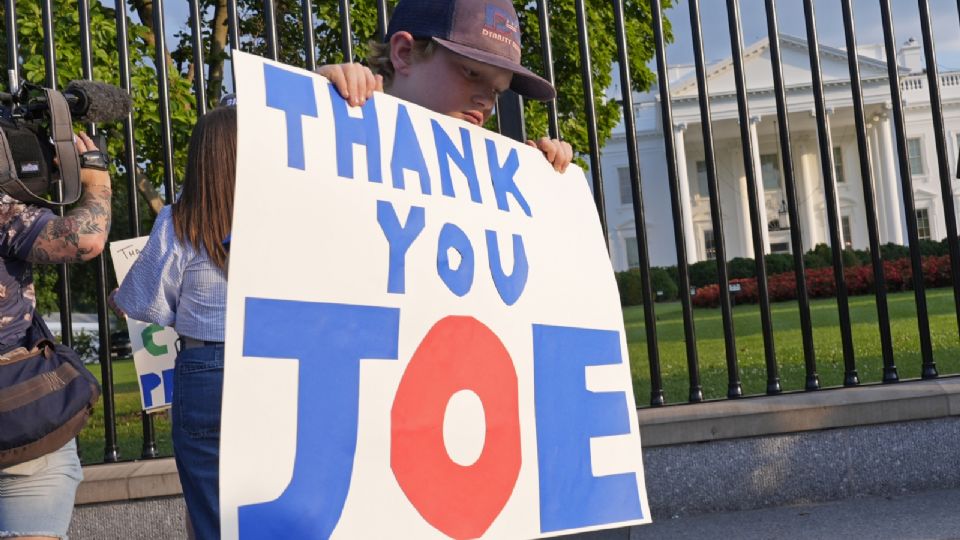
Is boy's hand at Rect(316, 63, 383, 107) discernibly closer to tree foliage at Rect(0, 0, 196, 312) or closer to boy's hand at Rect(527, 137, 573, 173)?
boy's hand at Rect(527, 137, 573, 173)

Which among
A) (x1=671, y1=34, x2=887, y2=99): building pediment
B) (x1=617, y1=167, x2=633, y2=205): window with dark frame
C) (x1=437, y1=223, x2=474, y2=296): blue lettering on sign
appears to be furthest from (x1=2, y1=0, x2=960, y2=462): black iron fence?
(x1=617, y1=167, x2=633, y2=205): window with dark frame

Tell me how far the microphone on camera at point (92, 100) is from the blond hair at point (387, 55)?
2.41 ft

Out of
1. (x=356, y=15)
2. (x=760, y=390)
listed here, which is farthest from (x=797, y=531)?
(x=356, y=15)

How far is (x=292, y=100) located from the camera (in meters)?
1.66

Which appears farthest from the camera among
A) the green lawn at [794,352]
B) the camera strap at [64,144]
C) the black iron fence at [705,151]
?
the green lawn at [794,352]

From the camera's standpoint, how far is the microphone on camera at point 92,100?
2479 millimetres

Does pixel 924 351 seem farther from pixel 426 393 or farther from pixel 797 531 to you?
pixel 426 393

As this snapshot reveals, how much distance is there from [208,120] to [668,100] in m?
2.62

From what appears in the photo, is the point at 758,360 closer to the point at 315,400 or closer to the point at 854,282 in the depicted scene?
the point at 315,400

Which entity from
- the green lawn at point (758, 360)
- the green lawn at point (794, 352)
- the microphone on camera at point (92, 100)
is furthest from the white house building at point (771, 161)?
the microphone on camera at point (92, 100)

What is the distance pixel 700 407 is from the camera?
160 inches

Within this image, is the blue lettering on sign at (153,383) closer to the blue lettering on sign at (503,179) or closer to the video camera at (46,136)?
the video camera at (46,136)

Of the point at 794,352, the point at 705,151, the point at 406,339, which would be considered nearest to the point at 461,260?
the point at 406,339

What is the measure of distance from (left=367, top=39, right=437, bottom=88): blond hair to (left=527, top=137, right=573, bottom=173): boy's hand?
Result: 12.6 inches
